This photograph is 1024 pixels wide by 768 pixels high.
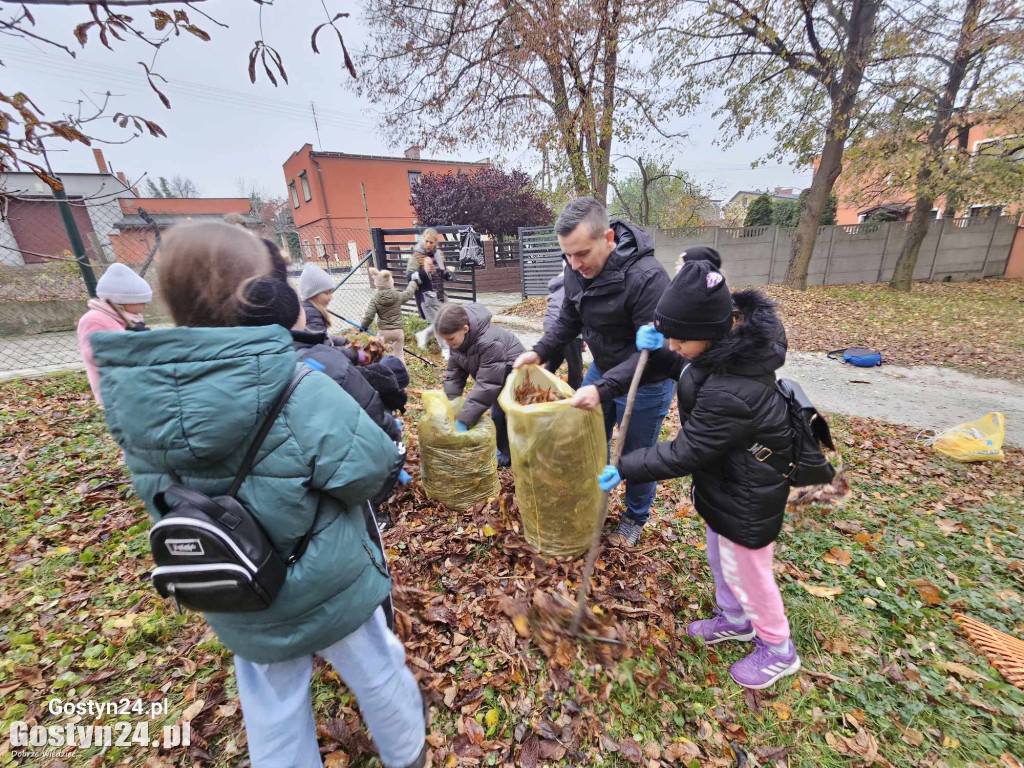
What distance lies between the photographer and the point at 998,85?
30.8 ft

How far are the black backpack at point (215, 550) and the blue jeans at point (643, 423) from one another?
5.84ft

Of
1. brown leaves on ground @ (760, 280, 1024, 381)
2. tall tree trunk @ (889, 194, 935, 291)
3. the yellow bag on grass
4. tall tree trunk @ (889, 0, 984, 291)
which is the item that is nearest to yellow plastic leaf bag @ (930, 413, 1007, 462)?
brown leaves on ground @ (760, 280, 1024, 381)

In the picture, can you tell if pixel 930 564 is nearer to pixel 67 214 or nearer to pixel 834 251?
pixel 67 214

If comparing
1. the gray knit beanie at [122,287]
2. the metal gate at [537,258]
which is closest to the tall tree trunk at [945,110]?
the metal gate at [537,258]

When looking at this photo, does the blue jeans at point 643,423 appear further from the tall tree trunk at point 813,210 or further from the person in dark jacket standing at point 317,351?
the tall tree trunk at point 813,210

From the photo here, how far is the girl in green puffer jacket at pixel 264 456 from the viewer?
1015 millimetres

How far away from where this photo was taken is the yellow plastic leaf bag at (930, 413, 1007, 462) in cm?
384

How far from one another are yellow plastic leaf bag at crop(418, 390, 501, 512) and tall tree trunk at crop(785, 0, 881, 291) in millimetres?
12412

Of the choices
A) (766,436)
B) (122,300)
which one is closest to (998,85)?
(766,436)

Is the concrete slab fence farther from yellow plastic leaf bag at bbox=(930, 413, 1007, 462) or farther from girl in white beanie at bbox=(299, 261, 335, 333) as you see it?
girl in white beanie at bbox=(299, 261, 335, 333)

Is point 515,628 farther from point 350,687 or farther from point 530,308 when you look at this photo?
point 530,308

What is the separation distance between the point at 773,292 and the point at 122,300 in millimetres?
13672

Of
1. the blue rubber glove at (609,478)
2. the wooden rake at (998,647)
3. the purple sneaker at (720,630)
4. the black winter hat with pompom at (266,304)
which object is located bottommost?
the wooden rake at (998,647)

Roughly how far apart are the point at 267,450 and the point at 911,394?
24.4 feet
